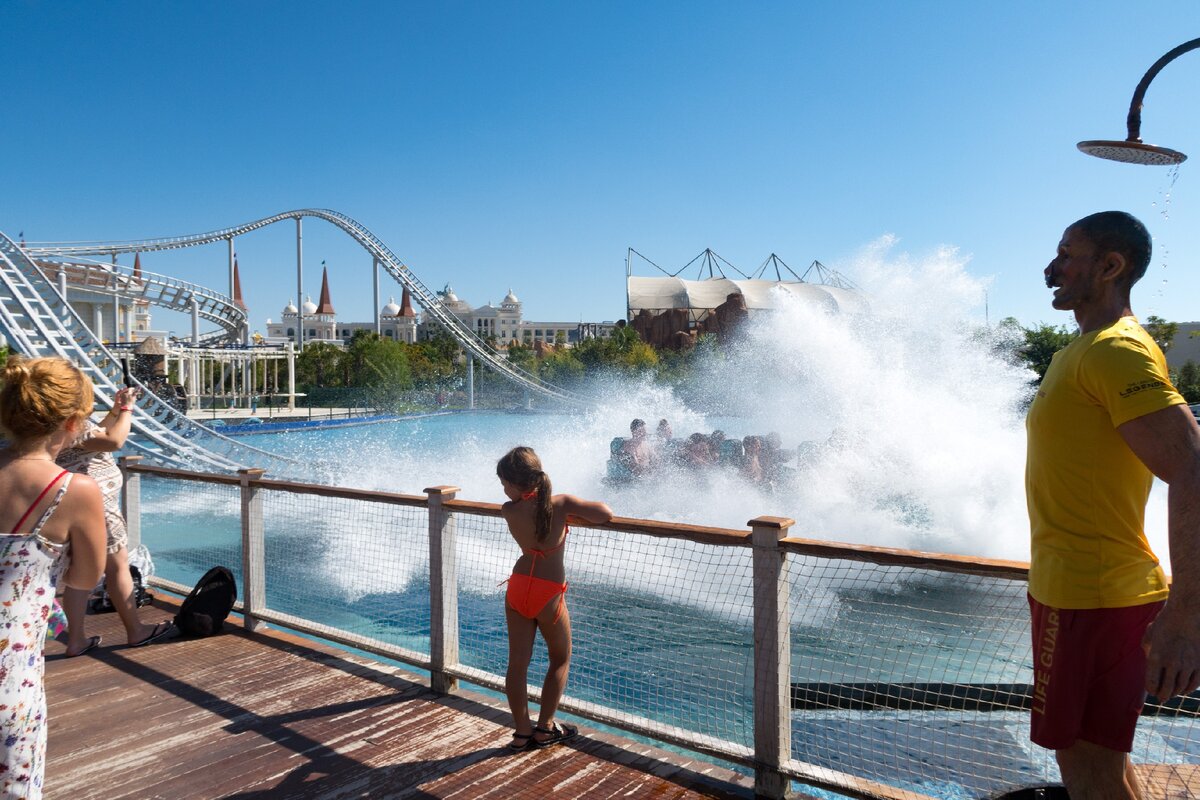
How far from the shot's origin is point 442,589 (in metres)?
4.16

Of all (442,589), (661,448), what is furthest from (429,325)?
(442,589)

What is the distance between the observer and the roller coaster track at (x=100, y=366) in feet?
56.1

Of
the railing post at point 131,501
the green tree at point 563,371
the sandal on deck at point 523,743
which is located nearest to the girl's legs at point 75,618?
the railing post at point 131,501

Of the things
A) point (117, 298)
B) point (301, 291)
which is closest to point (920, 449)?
point (117, 298)

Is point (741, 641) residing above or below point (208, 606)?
below

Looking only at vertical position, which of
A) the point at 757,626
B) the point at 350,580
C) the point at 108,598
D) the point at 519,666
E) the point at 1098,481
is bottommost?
the point at 350,580

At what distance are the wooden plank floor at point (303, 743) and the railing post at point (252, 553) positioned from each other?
1.85 ft

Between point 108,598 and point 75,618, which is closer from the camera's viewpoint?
point 75,618

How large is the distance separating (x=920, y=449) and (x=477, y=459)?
10.6 meters

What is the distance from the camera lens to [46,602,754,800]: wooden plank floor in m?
3.15

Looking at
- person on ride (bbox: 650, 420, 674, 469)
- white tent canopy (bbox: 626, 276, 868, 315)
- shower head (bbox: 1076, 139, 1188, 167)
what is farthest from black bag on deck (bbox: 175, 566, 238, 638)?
white tent canopy (bbox: 626, 276, 868, 315)

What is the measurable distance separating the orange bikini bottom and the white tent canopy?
280 feet

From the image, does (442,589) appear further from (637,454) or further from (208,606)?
(637,454)

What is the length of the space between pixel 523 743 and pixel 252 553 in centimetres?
266
